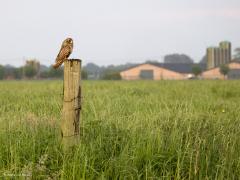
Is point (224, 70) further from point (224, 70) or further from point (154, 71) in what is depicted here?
point (154, 71)

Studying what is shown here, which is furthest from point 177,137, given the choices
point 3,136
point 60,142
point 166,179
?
point 3,136

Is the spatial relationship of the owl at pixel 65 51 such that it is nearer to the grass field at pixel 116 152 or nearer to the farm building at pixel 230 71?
the grass field at pixel 116 152

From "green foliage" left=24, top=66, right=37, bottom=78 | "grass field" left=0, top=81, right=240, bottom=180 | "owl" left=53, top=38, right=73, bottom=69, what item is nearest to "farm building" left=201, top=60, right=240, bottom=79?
"green foliage" left=24, top=66, right=37, bottom=78

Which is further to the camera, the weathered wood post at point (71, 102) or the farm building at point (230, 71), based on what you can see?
the farm building at point (230, 71)

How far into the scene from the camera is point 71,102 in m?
4.08

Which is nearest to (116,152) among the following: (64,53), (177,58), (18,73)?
(64,53)

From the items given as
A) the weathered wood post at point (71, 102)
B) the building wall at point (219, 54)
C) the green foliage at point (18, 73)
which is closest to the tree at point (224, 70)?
the building wall at point (219, 54)

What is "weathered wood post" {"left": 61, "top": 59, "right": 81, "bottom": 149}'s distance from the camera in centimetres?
408

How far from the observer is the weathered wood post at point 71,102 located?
4.08m

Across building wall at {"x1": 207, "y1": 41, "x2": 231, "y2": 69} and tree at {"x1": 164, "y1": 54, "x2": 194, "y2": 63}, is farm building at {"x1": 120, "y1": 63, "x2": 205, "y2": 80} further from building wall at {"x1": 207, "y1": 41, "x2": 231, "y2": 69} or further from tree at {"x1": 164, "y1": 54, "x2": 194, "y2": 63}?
tree at {"x1": 164, "y1": 54, "x2": 194, "y2": 63}

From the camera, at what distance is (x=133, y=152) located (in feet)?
13.5

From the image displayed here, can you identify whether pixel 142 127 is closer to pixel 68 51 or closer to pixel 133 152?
pixel 133 152

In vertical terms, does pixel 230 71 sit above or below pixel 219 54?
below

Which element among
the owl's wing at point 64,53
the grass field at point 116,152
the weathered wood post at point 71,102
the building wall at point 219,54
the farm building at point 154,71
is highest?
the building wall at point 219,54
